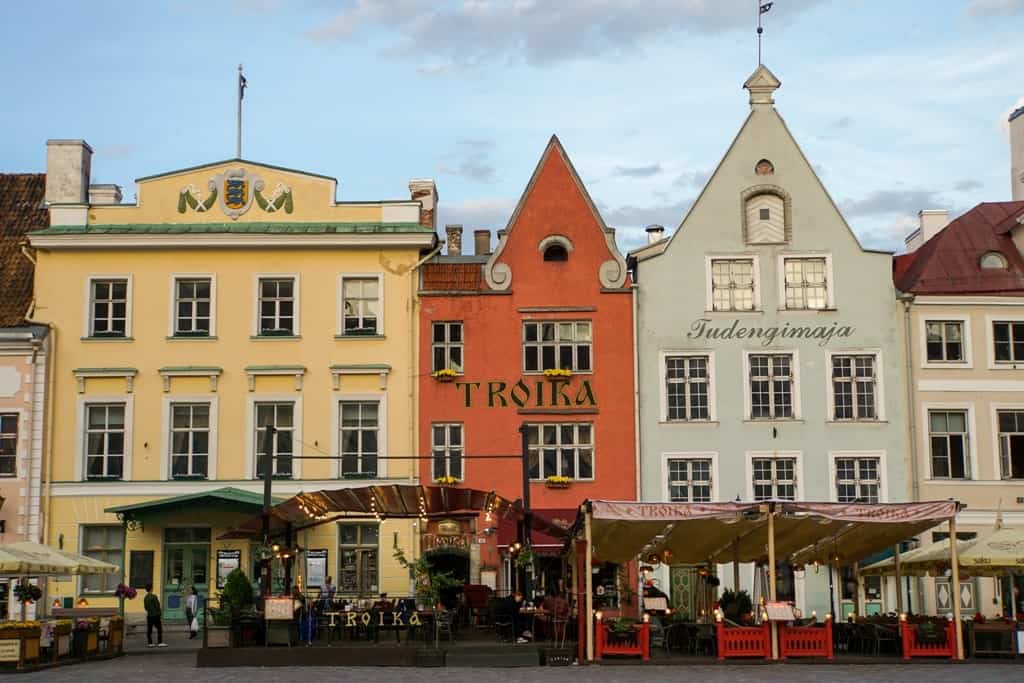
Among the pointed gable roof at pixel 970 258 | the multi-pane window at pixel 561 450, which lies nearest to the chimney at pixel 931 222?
the pointed gable roof at pixel 970 258

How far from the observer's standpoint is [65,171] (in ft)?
138

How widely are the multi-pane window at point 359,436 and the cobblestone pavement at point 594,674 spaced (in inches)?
444

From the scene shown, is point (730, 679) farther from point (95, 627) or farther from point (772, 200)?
point (772, 200)

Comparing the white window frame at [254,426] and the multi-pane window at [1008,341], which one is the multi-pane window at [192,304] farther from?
the multi-pane window at [1008,341]

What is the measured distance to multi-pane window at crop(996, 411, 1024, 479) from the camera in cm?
3906

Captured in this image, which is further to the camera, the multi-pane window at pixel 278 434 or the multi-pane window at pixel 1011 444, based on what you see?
the multi-pane window at pixel 1011 444

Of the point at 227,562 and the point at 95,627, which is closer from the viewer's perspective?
the point at 95,627

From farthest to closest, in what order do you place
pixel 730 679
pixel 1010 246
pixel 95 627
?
pixel 1010 246, pixel 95 627, pixel 730 679

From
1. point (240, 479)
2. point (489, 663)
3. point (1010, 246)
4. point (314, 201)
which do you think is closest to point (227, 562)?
point (240, 479)

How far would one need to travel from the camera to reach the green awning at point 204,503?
36562 mm

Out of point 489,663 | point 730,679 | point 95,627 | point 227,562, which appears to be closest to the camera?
point 730,679

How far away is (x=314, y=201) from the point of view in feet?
132

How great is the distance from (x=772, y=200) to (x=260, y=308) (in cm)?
1413

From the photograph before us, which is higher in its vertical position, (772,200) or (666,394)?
(772,200)
